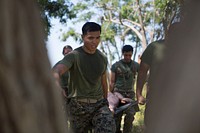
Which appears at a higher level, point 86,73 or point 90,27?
point 90,27

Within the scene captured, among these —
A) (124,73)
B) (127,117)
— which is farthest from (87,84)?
(124,73)

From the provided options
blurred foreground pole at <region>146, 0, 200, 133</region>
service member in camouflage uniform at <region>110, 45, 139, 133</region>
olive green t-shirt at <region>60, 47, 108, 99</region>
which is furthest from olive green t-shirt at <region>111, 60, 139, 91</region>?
blurred foreground pole at <region>146, 0, 200, 133</region>

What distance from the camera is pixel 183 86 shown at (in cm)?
73

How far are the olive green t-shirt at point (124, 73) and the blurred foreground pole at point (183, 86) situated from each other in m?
7.70

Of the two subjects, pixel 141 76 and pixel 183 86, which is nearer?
pixel 183 86

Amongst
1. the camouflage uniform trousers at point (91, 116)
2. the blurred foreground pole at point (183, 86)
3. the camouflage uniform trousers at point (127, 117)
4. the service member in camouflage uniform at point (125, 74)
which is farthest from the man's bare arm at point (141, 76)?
the blurred foreground pole at point (183, 86)

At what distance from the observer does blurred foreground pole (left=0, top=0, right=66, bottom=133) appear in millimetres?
669

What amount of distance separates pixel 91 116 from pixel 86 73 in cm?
47

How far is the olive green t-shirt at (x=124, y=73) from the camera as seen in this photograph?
8469 mm

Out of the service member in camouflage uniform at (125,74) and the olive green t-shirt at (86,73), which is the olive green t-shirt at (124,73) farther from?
the olive green t-shirt at (86,73)

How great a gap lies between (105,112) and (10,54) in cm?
434

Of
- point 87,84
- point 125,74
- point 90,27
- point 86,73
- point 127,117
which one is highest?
point 90,27

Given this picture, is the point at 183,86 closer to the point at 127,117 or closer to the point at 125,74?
the point at 127,117

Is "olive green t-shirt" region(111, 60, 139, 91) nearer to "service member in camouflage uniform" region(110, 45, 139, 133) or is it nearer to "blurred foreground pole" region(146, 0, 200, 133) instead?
"service member in camouflage uniform" region(110, 45, 139, 133)
